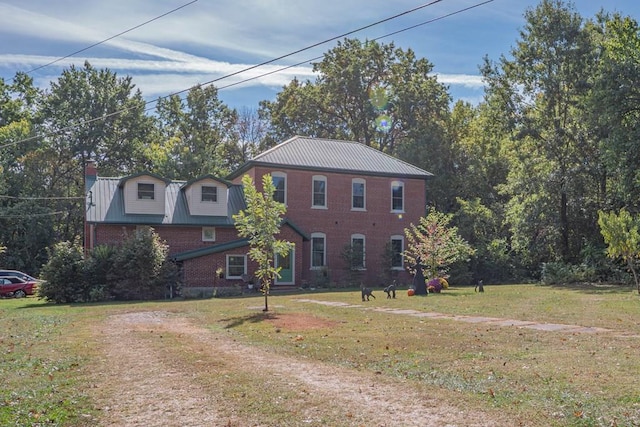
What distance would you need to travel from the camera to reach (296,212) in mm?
34438

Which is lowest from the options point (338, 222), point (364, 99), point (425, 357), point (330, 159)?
point (425, 357)

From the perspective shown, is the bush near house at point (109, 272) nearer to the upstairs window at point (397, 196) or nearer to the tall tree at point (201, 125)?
the upstairs window at point (397, 196)

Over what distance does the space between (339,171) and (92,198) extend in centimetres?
1357

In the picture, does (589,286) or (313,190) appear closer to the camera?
(589,286)

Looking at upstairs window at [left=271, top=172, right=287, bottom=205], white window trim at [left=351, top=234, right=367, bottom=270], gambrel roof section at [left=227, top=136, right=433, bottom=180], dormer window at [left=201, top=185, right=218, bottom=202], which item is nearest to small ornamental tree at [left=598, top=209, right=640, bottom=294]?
white window trim at [left=351, top=234, right=367, bottom=270]

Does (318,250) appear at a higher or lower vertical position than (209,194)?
lower

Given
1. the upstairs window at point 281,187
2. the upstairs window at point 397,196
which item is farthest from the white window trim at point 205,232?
the upstairs window at point 397,196

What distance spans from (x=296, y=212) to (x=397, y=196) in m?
6.81

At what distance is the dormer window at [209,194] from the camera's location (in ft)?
105

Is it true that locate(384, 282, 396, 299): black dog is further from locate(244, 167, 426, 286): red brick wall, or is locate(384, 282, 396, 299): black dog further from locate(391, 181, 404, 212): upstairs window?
locate(391, 181, 404, 212): upstairs window

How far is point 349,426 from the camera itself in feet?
20.6

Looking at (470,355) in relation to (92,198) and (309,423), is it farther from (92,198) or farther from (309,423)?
(92,198)

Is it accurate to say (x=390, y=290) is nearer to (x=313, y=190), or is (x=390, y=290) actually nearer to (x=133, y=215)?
(x=313, y=190)

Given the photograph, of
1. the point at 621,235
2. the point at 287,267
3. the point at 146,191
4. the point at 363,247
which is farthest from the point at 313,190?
the point at 621,235
